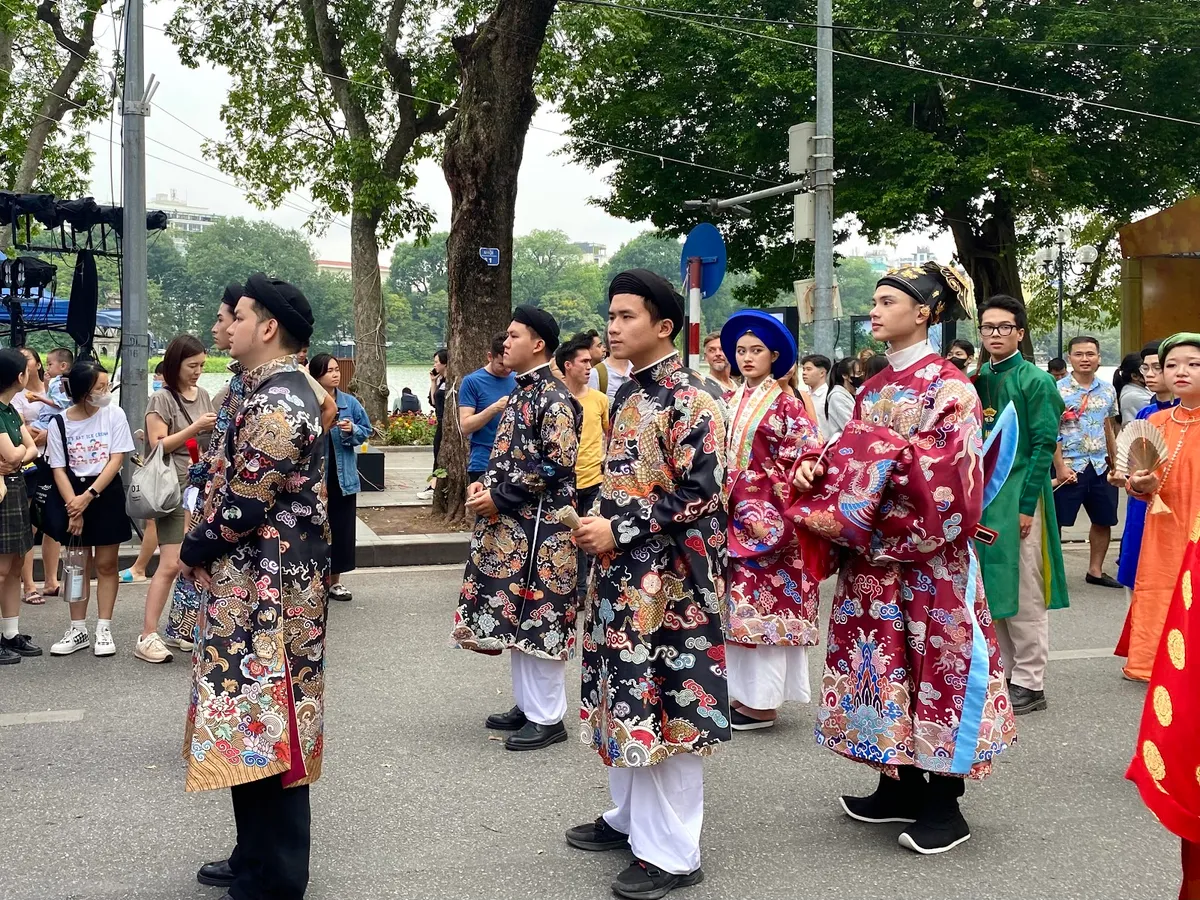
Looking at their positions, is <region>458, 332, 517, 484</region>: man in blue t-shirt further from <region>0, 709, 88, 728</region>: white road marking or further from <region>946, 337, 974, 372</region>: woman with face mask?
<region>946, 337, 974, 372</region>: woman with face mask

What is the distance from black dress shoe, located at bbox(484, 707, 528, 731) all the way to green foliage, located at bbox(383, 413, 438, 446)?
585 inches

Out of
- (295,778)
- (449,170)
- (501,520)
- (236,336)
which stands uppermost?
(449,170)

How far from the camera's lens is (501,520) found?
508cm

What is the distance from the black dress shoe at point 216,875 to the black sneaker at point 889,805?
2.13m

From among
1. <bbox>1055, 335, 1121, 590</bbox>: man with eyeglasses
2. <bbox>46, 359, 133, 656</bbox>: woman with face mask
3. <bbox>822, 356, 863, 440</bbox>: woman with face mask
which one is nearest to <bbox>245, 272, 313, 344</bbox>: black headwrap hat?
<bbox>46, 359, 133, 656</bbox>: woman with face mask

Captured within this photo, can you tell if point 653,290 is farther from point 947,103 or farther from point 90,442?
point 947,103

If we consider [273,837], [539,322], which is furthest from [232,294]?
[539,322]

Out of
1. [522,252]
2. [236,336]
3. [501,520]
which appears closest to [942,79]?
[501,520]

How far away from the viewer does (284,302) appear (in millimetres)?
3352

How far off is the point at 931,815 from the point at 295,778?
213 centimetres

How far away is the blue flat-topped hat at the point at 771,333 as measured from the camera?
5.06 metres

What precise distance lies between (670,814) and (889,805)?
1026mm

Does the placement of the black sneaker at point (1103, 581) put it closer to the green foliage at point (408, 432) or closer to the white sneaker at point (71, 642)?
the white sneaker at point (71, 642)

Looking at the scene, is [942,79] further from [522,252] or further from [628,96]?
[522,252]
